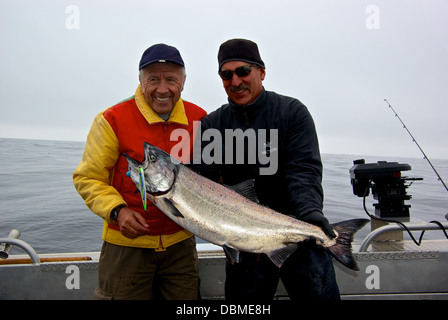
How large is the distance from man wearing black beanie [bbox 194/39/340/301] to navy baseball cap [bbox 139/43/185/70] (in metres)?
0.47

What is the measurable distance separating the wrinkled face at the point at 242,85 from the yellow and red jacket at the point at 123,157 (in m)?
0.56

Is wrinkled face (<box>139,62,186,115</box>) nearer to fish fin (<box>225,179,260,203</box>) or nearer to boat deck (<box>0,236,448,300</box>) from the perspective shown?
fish fin (<box>225,179,260,203</box>)

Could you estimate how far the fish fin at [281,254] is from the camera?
2.91m

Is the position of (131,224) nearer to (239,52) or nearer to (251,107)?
(251,107)

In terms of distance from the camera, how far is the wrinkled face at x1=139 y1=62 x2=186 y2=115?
10.9 feet

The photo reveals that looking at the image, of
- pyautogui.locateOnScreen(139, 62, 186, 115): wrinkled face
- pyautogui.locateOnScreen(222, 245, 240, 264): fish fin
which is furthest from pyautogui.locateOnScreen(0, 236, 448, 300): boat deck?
pyautogui.locateOnScreen(139, 62, 186, 115): wrinkled face

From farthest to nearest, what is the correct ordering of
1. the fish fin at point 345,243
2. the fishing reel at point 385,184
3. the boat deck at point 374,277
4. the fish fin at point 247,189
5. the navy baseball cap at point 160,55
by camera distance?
the fishing reel at point 385,184 < the boat deck at point 374,277 < the navy baseball cap at point 160,55 < the fish fin at point 247,189 < the fish fin at point 345,243

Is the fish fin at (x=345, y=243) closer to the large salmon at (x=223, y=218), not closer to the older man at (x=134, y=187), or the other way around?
the large salmon at (x=223, y=218)

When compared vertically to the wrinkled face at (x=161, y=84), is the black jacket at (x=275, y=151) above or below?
below

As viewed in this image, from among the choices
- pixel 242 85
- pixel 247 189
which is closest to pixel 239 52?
pixel 242 85

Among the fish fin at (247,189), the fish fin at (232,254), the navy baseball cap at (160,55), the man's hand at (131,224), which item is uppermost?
the navy baseball cap at (160,55)

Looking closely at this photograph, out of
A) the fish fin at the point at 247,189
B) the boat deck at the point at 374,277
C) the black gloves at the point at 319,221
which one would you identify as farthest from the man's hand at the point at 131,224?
the black gloves at the point at 319,221
